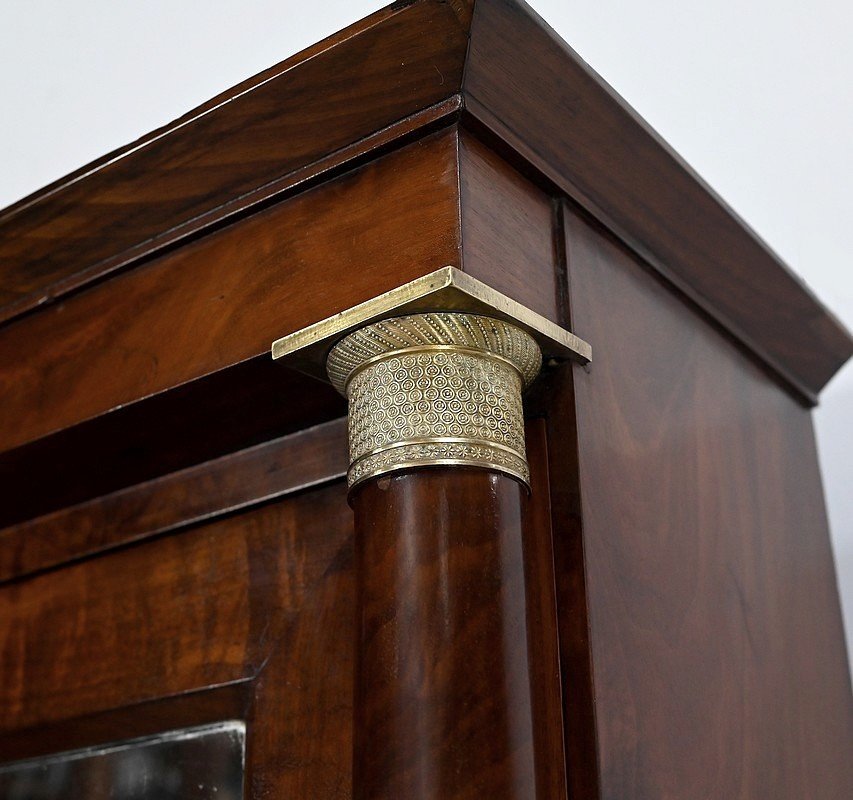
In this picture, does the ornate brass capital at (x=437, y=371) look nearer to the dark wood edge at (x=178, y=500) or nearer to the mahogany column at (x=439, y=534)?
the mahogany column at (x=439, y=534)

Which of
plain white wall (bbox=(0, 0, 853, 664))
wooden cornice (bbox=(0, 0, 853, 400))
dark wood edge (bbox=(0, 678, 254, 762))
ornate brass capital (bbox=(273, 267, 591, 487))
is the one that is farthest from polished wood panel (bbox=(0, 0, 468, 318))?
plain white wall (bbox=(0, 0, 853, 664))

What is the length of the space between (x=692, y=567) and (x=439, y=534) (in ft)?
0.69

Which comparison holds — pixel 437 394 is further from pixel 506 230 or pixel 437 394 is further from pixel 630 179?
pixel 630 179

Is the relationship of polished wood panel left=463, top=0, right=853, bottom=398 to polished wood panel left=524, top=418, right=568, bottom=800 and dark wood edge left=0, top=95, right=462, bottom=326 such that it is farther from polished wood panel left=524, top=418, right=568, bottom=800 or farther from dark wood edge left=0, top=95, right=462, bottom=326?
polished wood panel left=524, top=418, right=568, bottom=800

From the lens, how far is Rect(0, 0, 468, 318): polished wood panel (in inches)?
24.6

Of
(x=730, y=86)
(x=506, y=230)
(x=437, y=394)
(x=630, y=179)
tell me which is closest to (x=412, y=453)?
(x=437, y=394)

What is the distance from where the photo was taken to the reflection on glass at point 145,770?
72cm

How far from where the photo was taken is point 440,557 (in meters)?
0.58

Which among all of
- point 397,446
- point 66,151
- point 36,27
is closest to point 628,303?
point 397,446

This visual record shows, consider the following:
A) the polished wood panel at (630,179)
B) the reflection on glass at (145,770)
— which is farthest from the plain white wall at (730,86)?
the reflection on glass at (145,770)

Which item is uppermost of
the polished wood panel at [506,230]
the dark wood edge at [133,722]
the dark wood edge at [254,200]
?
→ the dark wood edge at [254,200]

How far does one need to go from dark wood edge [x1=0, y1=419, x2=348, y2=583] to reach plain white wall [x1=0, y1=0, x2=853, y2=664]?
0.52 m

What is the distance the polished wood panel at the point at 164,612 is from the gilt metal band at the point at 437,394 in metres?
0.11

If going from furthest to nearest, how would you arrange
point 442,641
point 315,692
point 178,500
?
1. point 178,500
2. point 315,692
3. point 442,641
